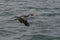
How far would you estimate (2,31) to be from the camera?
5.96 meters

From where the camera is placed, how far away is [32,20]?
256 inches

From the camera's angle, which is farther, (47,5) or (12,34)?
(47,5)

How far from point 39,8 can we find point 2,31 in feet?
6.53

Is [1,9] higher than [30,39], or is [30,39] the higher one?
[1,9]

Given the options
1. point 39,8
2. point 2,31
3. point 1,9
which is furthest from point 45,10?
point 2,31

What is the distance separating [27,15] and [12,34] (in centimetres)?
127

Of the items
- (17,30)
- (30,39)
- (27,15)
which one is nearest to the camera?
(30,39)

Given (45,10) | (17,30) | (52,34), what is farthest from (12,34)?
(45,10)

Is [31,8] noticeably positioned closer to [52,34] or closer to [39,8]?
[39,8]

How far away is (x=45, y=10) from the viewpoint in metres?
7.38

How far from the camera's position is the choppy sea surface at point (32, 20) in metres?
5.67

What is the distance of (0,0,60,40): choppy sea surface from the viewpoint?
5.67 meters

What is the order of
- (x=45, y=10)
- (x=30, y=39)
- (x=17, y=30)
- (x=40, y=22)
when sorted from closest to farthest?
(x=30, y=39), (x=17, y=30), (x=40, y=22), (x=45, y=10)

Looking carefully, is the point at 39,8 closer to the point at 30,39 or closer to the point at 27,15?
the point at 27,15
